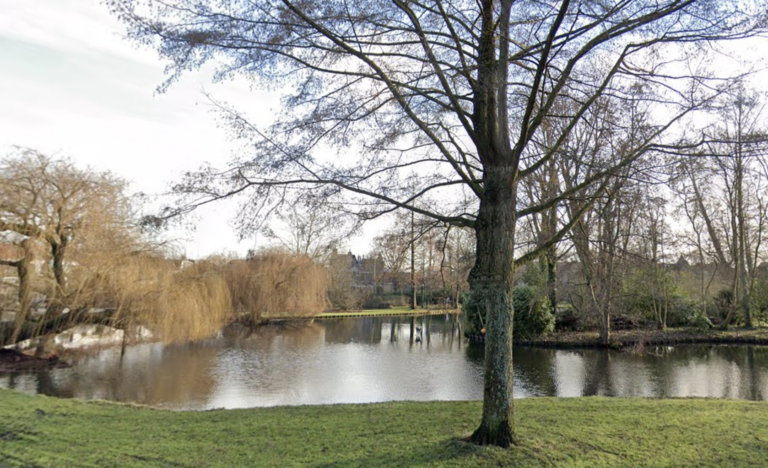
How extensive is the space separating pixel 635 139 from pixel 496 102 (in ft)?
5.61

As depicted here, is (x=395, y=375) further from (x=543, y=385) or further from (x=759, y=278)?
(x=759, y=278)

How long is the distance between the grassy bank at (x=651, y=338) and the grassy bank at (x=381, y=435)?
471 inches

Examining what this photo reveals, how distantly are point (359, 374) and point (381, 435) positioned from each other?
27.0 feet

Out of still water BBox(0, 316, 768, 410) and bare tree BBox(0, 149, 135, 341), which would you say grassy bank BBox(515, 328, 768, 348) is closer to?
still water BBox(0, 316, 768, 410)

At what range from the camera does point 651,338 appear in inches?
752

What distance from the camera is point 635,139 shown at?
5430mm

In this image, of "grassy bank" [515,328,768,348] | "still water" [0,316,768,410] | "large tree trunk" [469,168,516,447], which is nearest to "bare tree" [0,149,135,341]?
"still water" [0,316,768,410]

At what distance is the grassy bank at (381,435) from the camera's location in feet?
13.9

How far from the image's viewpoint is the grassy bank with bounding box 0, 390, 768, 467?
13.9 feet

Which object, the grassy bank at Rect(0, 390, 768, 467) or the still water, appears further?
the still water

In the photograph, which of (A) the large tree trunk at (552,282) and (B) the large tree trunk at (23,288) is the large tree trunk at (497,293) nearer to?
(A) the large tree trunk at (552,282)

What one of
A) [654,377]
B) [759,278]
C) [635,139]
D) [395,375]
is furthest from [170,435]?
[759,278]

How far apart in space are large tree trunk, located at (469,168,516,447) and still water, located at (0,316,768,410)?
19.5ft

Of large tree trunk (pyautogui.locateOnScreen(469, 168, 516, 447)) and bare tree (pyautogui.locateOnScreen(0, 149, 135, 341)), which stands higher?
bare tree (pyautogui.locateOnScreen(0, 149, 135, 341))
